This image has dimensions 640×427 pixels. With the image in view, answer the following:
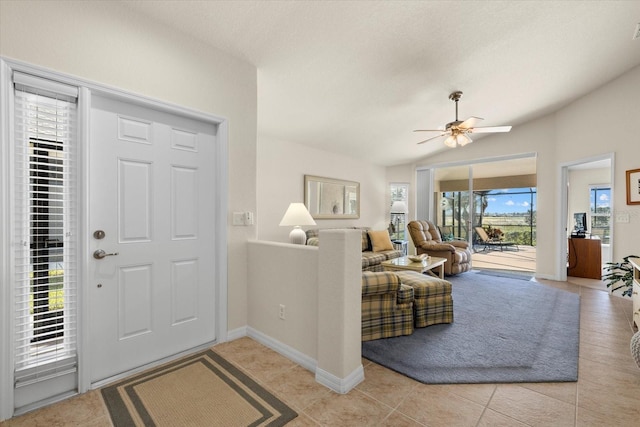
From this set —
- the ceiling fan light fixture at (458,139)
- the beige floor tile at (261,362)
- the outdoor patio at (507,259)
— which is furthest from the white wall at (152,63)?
the outdoor patio at (507,259)

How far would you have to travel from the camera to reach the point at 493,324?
9.39ft

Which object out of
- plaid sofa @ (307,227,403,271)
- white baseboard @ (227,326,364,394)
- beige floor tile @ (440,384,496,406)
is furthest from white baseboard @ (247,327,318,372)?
plaid sofa @ (307,227,403,271)

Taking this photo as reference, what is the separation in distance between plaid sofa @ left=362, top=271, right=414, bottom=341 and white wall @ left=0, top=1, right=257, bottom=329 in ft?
3.66

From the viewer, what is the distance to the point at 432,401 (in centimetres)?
168

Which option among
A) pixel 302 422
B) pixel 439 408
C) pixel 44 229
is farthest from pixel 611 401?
pixel 44 229

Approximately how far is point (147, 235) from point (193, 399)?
115 centimetres

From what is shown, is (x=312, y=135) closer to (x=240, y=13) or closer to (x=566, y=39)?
(x=240, y=13)

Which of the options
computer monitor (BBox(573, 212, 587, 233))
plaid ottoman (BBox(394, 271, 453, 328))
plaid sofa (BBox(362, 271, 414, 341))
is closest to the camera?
plaid sofa (BBox(362, 271, 414, 341))

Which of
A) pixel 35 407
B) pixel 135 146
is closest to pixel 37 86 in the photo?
pixel 135 146

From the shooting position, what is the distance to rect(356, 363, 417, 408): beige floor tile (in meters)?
1.71

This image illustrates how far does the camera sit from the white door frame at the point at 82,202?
1.50 m

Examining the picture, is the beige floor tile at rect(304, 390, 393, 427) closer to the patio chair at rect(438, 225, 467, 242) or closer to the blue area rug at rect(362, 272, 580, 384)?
the blue area rug at rect(362, 272, 580, 384)

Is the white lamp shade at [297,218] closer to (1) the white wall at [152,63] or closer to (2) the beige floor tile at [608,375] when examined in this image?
(1) the white wall at [152,63]

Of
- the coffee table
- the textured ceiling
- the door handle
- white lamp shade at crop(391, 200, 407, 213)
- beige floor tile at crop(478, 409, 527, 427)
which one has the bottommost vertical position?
beige floor tile at crop(478, 409, 527, 427)
